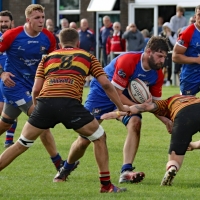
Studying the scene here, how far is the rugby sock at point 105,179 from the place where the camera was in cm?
768

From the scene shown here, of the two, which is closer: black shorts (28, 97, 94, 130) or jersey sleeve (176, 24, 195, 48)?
black shorts (28, 97, 94, 130)

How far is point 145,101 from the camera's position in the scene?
867 centimetres

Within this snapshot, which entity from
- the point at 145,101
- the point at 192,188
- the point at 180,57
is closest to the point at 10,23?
the point at 180,57

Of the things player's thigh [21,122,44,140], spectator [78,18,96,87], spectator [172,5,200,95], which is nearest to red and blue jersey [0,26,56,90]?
spectator [172,5,200,95]

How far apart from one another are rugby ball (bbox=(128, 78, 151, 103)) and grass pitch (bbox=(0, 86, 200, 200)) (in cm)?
96

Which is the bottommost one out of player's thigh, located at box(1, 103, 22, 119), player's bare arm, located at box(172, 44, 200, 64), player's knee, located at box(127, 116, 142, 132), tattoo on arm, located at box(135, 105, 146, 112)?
player's thigh, located at box(1, 103, 22, 119)

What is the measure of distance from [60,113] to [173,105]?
1498mm

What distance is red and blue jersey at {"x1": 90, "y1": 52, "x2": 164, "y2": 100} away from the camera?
28.3ft

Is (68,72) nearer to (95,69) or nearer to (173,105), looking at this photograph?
(95,69)

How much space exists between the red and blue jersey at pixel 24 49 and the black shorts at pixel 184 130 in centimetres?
250

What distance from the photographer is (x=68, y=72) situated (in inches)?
297

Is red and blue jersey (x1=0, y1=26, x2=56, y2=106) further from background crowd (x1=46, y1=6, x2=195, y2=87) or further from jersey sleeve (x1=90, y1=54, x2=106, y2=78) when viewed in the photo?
background crowd (x1=46, y1=6, x2=195, y2=87)

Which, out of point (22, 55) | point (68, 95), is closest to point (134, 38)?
point (22, 55)

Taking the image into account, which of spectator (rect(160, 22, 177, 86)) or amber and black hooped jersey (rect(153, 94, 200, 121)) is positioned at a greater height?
amber and black hooped jersey (rect(153, 94, 200, 121))
